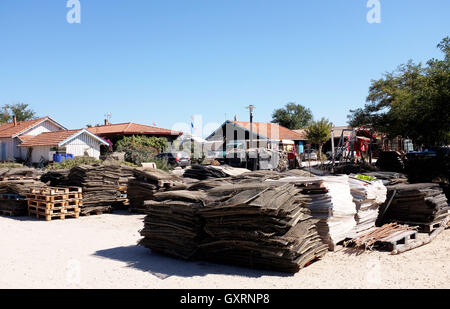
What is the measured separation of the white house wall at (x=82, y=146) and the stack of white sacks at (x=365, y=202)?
2625 centimetres

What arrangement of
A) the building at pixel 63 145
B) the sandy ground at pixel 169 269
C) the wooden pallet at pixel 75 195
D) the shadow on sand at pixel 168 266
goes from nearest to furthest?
1. the sandy ground at pixel 169 269
2. the shadow on sand at pixel 168 266
3. the wooden pallet at pixel 75 195
4. the building at pixel 63 145

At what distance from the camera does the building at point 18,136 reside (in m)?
35.6

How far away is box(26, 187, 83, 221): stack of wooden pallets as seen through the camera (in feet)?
38.2

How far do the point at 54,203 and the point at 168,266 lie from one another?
6.65 m

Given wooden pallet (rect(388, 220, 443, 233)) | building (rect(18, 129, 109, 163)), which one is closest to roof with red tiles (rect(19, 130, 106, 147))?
building (rect(18, 129, 109, 163))

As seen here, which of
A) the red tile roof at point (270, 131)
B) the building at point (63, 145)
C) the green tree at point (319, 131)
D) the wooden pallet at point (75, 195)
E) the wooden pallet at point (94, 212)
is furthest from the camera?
the red tile roof at point (270, 131)

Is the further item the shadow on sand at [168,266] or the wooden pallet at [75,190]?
the wooden pallet at [75,190]

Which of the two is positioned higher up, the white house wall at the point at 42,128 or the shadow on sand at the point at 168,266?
the white house wall at the point at 42,128

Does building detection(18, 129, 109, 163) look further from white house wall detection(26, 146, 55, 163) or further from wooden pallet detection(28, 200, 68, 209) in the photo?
wooden pallet detection(28, 200, 68, 209)

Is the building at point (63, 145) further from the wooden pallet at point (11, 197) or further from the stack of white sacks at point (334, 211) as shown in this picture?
the stack of white sacks at point (334, 211)

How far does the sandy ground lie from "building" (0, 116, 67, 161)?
30374mm

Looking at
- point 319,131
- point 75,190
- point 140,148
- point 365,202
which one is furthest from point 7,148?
point 365,202

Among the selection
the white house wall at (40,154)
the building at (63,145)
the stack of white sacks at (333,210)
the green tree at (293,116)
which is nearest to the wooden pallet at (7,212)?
the stack of white sacks at (333,210)
